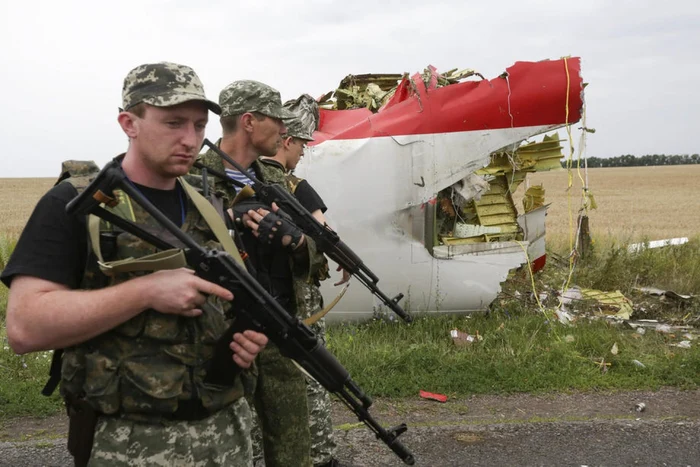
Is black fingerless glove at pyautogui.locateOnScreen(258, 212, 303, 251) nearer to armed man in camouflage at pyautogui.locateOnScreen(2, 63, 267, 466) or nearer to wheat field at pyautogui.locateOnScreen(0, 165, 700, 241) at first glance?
armed man in camouflage at pyautogui.locateOnScreen(2, 63, 267, 466)

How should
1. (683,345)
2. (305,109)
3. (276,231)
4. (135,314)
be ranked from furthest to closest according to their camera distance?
(305,109), (683,345), (276,231), (135,314)

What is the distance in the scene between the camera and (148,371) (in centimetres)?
176

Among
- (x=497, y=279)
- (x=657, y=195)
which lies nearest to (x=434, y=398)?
(x=497, y=279)

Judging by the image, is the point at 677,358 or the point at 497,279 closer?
the point at 677,358

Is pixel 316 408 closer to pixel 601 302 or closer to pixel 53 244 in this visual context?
pixel 53 244

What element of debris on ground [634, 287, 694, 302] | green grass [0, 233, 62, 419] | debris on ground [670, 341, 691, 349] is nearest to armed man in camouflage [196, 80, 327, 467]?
green grass [0, 233, 62, 419]

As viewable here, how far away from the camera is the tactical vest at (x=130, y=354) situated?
1.74m

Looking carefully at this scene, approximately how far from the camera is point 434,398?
15.9 ft

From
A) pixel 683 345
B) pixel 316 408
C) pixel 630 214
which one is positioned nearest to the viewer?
pixel 316 408

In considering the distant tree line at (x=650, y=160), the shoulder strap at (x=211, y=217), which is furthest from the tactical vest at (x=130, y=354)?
the distant tree line at (x=650, y=160)

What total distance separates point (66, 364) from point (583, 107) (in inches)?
221

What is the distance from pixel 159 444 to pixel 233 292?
470 mm

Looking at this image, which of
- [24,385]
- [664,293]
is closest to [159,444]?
[24,385]

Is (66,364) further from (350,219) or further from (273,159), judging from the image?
(350,219)
